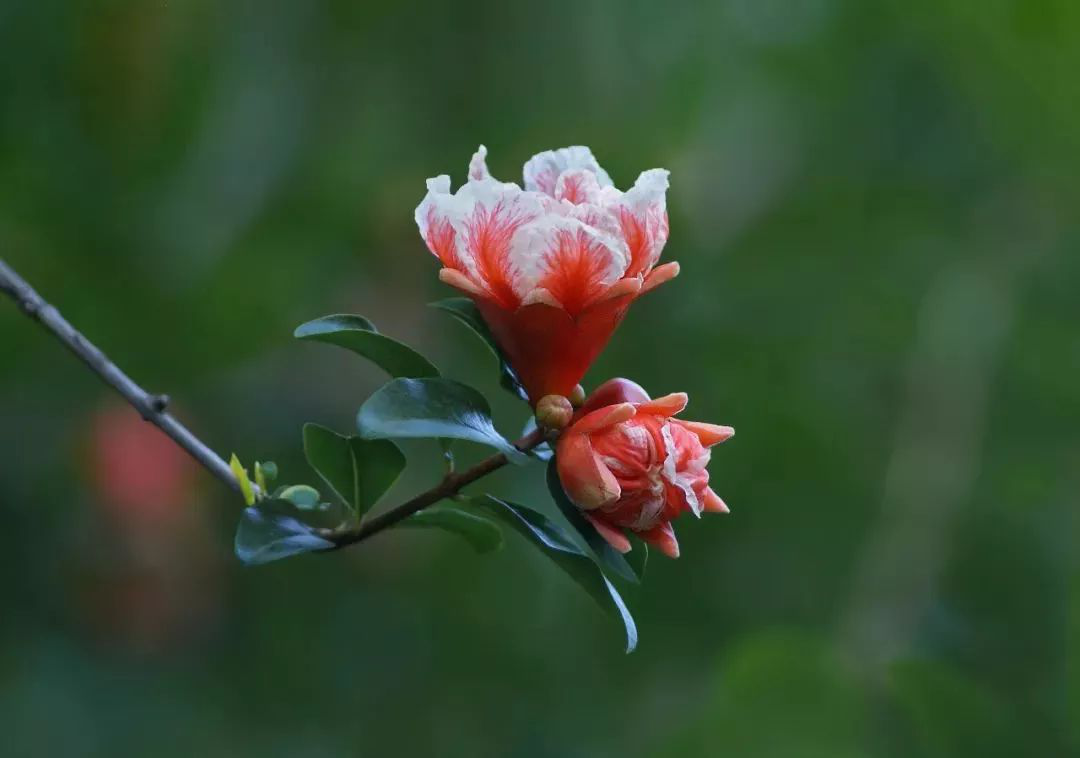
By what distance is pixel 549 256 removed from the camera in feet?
1.90

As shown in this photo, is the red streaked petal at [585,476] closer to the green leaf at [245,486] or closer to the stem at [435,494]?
the stem at [435,494]

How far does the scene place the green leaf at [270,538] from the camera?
0.59 meters

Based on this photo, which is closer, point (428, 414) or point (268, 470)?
point (428, 414)

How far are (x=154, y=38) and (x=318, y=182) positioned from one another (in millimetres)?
290

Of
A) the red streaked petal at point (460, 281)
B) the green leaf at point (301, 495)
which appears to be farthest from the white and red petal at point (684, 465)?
the green leaf at point (301, 495)

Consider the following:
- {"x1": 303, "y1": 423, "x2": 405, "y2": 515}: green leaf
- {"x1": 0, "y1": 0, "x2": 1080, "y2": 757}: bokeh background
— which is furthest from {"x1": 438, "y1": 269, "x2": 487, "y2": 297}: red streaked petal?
{"x1": 0, "y1": 0, "x2": 1080, "y2": 757}: bokeh background

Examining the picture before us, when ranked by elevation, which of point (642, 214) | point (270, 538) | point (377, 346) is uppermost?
point (642, 214)

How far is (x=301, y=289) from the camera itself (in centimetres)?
171

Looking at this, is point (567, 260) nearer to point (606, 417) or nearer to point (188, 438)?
point (606, 417)

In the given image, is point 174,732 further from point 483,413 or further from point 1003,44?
point 1003,44

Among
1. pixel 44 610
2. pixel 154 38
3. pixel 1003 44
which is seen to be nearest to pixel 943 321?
pixel 1003 44

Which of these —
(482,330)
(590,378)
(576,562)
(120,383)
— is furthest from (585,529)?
(590,378)

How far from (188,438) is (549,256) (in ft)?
0.69

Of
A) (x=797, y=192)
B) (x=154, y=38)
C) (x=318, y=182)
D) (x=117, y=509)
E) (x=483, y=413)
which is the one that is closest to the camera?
(x=483, y=413)
